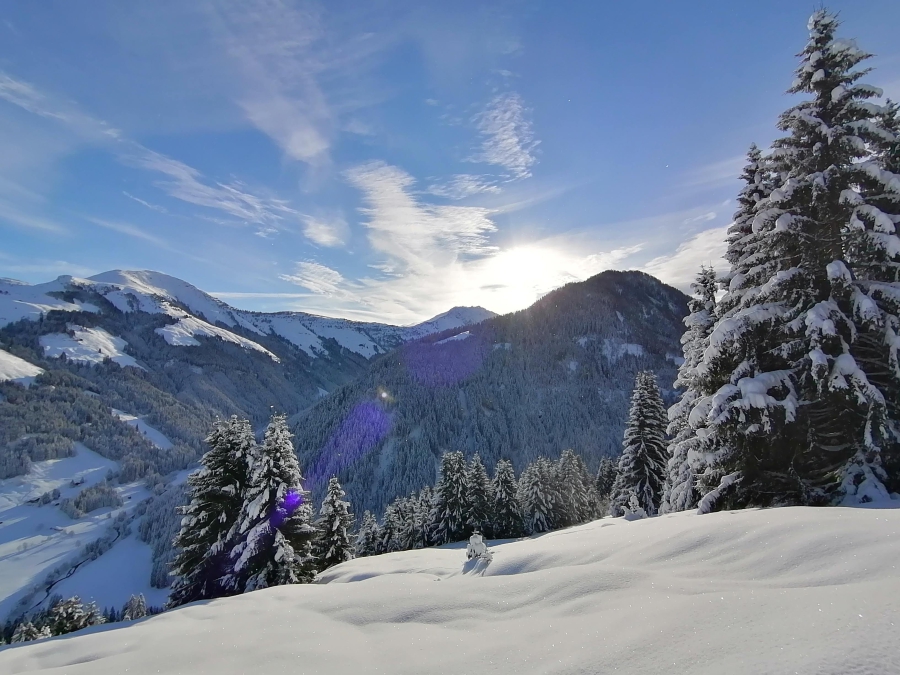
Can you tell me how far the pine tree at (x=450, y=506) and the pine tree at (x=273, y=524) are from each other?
18044 millimetres

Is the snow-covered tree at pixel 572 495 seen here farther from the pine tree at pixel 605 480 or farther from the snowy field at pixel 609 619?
the snowy field at pixel 609 619

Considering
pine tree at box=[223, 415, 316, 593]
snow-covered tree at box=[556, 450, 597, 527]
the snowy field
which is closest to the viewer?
the snowy field

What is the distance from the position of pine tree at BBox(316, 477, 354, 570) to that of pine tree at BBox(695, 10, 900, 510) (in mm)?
21690

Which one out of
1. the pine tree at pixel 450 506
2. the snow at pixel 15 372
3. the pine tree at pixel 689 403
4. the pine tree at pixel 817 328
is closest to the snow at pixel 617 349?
the pine tree at pixel 450 506

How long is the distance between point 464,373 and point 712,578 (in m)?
148

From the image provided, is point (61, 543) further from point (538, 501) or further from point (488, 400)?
point (538, 501)

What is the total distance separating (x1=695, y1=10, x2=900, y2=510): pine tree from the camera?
8.66 metres

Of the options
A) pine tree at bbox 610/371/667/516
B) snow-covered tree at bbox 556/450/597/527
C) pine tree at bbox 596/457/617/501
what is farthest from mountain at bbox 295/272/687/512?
pine tree at bbox 610/371/667/516

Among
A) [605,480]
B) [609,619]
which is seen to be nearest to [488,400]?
[605,480]

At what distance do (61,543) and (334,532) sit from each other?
5096 inches

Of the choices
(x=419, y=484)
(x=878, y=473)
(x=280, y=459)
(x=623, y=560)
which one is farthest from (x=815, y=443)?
(x=419, y=484)

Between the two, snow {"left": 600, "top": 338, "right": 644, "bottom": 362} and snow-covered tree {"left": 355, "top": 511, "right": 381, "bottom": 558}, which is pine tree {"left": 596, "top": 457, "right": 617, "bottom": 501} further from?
snow {"left": 600, "top": 338, "right": 644, "bottom": 362}

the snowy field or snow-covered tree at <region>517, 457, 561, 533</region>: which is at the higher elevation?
the snowy field

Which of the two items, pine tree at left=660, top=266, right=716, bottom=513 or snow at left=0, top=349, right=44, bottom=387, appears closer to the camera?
pine tree at left=660, top=266, right=716, bottom=513
